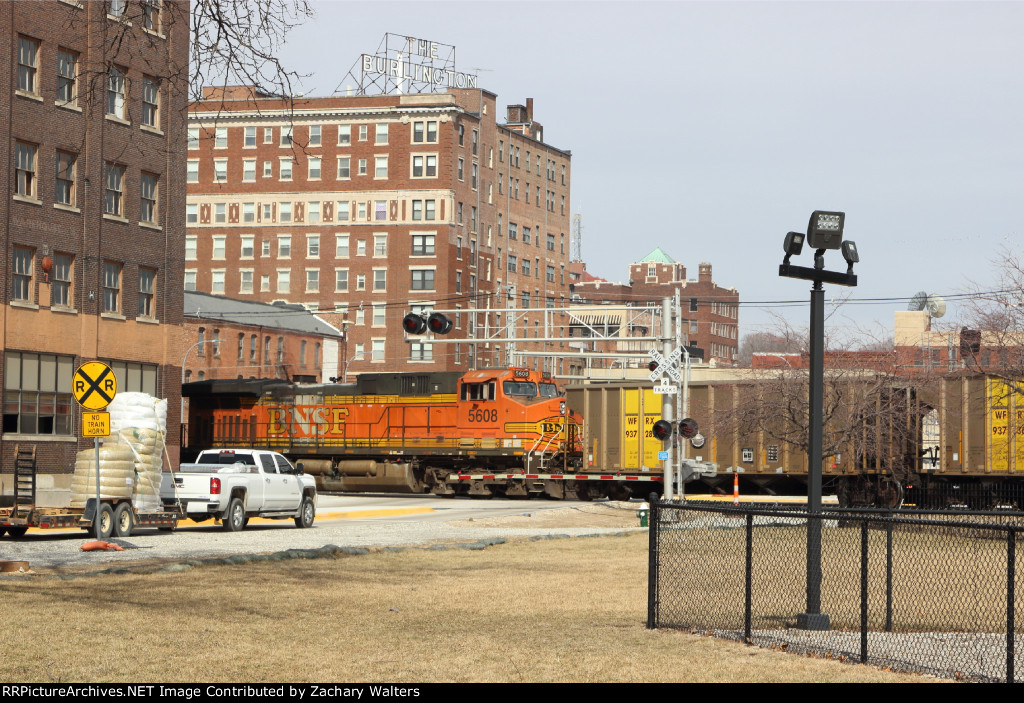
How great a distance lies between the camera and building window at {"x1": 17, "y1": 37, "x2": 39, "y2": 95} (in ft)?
134

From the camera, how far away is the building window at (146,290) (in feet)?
153

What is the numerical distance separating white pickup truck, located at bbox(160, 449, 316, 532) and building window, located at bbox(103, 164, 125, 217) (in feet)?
50.3

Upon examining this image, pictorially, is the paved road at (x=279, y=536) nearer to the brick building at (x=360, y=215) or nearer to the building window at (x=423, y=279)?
the building window at (x=423, y=279)

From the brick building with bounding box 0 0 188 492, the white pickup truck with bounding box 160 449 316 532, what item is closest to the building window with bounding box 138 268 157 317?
the brick building with bounding box 0 0 188 492

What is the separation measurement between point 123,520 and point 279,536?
3.61m

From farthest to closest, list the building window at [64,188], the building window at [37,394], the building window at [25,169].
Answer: the building window at [64,188]
the building window at [37,394]
the building window at [25,169]

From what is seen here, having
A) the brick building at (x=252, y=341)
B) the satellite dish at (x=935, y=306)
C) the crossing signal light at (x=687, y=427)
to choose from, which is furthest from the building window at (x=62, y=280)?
the satellite dish at (x=935, y=306)

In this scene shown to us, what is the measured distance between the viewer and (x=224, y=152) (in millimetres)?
113688

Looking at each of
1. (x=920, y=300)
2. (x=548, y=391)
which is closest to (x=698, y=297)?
(x=920, y=300)

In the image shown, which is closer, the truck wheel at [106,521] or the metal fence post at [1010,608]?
the metal fence post at [1010,608]

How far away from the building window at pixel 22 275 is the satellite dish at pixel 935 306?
55.1 m

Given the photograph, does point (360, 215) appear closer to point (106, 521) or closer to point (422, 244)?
point (422, 244)

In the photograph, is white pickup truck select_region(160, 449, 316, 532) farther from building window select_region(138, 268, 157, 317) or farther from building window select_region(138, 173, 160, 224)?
building window select_region(138, 173, 160, 224)

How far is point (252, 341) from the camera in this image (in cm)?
9394
